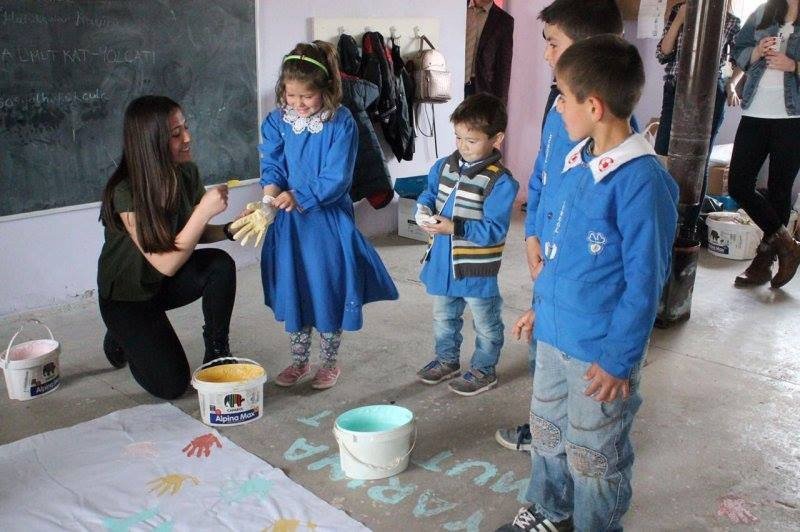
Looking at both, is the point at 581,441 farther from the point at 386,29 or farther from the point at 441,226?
the point at 386,29

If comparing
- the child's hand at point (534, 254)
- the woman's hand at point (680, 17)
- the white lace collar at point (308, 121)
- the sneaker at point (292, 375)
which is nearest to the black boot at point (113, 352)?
the sneaker at point (292, 375)

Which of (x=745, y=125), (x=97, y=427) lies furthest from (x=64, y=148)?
(x=745, y=125)

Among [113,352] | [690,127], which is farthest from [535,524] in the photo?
[690,127]

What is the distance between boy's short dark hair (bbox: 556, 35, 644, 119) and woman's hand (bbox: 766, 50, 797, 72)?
2.75 metres

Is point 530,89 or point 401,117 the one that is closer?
point 401,117

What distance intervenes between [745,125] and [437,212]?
2.28 meters

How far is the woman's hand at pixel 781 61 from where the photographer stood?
383 centimetres

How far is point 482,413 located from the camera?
2605 mm

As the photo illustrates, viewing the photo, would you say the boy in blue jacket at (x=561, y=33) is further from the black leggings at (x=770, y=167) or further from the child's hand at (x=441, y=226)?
the black leggings at (x=770, y=167)

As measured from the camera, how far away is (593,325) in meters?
1.59

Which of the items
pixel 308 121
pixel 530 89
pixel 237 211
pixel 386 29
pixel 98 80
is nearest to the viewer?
pixel 308 121

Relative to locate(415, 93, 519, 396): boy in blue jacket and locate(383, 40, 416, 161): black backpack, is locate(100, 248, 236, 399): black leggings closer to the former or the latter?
locate(415, 93, 519, 396): boy in blue jacket

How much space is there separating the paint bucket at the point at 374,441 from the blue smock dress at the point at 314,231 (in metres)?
0.49

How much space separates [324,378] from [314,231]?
563mm
